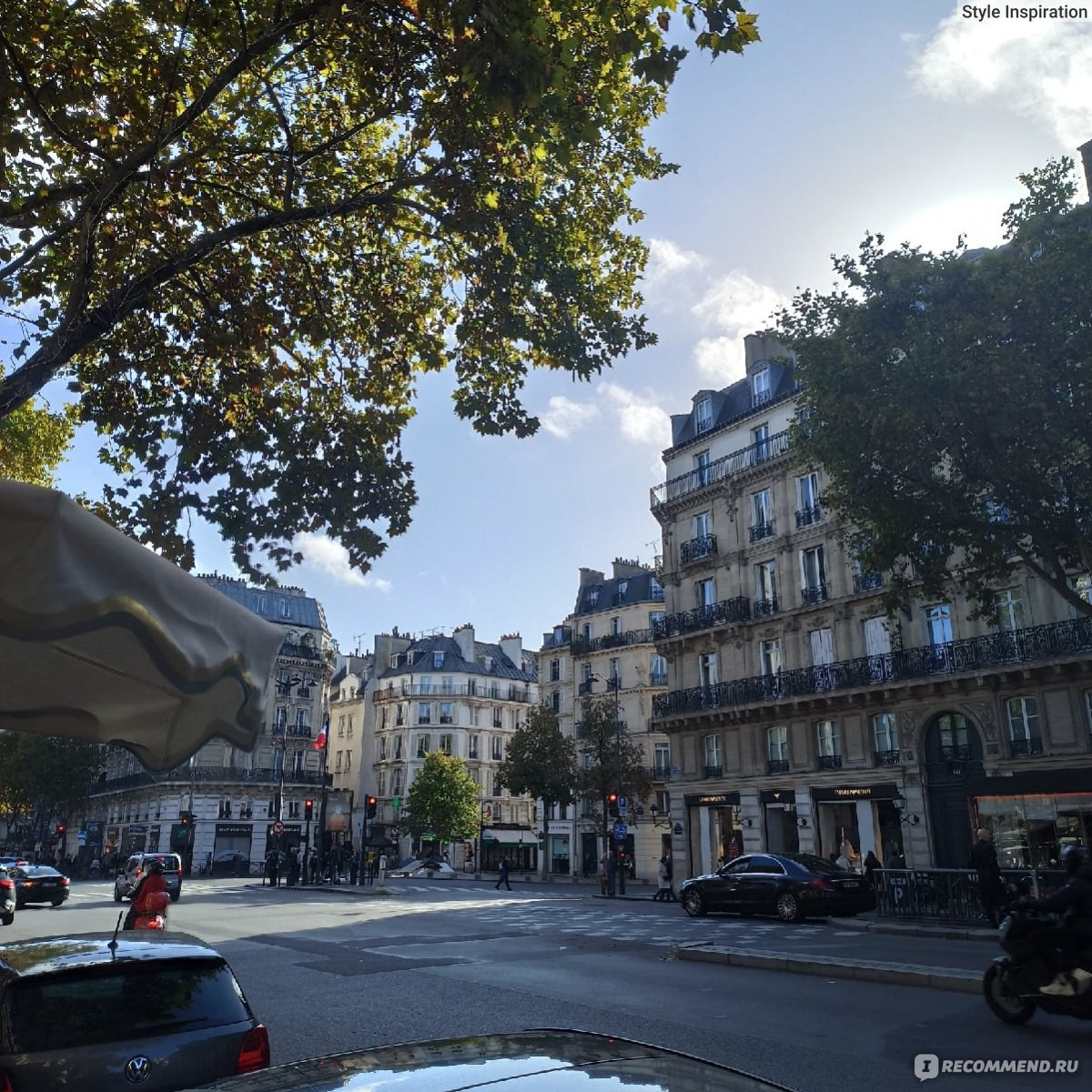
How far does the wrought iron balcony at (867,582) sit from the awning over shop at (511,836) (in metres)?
43.4

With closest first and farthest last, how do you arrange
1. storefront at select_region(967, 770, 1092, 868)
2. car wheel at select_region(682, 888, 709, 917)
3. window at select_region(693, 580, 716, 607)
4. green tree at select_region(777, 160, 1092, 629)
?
green tree at select_region(777, 160, 1092, 629)
car wheel at select_region(682, 888, 709, 917)
storefront at select_region(967, 770, 1092, 868)
window at select_region(693, 580, 716, 607)

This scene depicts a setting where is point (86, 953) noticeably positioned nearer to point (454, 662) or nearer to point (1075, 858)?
point (1075, 858)

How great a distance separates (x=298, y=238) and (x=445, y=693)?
69610 mm

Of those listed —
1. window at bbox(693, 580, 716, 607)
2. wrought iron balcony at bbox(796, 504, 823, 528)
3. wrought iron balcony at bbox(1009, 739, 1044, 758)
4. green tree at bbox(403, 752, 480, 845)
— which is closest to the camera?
wrought iron balcony at bbox(1009, 739, 1044, 758)

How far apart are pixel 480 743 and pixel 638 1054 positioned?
78.0 m

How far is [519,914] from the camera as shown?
24.0 m

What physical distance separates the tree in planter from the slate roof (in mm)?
13506

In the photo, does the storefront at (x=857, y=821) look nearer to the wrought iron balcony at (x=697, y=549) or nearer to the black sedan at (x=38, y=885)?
the wrought iron balcony at (x=697, y=549)

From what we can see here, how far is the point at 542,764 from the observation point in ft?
173

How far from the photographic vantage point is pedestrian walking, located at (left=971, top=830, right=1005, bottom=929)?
17609 mm

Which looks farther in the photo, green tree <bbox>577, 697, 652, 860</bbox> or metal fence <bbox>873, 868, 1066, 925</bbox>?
green tree <bbox>577, 697, 652, 860</bbox>

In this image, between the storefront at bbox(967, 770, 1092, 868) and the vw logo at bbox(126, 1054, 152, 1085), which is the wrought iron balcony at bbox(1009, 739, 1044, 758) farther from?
the vw logo at bbox(126, 1054, 152, 1085)

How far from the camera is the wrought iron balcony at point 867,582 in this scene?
1246 inches

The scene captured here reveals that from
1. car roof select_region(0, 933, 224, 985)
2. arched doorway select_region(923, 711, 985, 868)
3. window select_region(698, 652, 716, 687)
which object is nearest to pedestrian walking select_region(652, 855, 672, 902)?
window select_region(698, 652, 716, 687)
